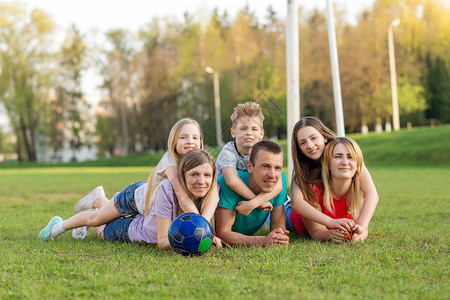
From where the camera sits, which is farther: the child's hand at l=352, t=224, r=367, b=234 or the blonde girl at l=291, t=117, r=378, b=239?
the blonde girl at l=291, t=117, r=378, b=239

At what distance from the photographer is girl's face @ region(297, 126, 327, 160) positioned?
204 inches

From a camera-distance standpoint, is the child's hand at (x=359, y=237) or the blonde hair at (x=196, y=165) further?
the child's hand at (x=359, y=237)

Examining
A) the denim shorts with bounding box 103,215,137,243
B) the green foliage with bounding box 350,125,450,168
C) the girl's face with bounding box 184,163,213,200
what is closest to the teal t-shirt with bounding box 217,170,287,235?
the girl's face with bounding box 184,163,213,200

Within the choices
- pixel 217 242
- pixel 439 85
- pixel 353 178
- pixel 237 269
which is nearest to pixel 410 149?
pixel 353 178

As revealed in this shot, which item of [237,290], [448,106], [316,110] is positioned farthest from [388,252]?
[448,106]

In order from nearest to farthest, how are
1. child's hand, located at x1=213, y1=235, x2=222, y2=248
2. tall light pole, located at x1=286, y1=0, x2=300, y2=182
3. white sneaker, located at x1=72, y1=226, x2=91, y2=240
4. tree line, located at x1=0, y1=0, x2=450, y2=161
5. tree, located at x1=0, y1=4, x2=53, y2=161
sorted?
1. child's hand, located at x1=213, y1=235, x2=222, y2=248
2. white sneaker, located at x1=72, y1=226, x2=91, y2=240
3. tall light pole, located at x1=286, y1=0, x2=300, y2=182
4. tree line, located at x1=0, y1=0, x2=450, y2=161
5. tree, located at x1=0, y1=4, x2=53, y2=161

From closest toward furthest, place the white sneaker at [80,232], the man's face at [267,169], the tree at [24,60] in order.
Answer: the man's face at [267,169], the white sneaker at [80,232], the tree at [24,60]

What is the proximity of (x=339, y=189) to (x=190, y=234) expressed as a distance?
187 cm

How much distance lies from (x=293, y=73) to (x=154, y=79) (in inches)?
1578

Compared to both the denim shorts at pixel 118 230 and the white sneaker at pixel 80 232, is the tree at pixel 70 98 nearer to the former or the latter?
the white sneaker at pixel 80 232

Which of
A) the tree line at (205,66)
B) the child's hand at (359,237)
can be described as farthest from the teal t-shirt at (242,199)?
the tree line at (205,66)

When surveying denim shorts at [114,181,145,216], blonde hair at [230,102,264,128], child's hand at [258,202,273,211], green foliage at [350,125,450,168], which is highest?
blonde hair at [230,102,264,128]

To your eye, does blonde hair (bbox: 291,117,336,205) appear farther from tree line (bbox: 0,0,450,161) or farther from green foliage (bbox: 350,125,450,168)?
tree line (bbox: 0,0,450,161)

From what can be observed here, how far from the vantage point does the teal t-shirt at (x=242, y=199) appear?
5047 millimetres
